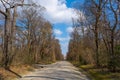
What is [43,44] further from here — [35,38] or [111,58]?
[111,58]

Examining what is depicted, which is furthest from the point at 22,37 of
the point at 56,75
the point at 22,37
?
the point at 56,75

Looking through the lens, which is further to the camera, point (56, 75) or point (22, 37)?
point (22, 37)

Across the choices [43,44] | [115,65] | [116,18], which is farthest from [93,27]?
[43,44]

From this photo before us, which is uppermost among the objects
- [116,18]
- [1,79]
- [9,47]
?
[116,18]

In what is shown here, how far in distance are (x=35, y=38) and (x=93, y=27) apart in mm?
27408

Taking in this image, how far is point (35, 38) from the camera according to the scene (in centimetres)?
6328

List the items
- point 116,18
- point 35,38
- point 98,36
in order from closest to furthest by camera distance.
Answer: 1. point 116,18
2. point 98,36
3. point 35,38

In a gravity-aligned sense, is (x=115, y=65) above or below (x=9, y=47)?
below

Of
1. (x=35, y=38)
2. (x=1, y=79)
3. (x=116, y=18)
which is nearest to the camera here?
(x=1, y=79)

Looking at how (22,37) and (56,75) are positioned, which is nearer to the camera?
(56,75)

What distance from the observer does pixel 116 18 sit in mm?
28625

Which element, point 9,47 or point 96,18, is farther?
point 96,18

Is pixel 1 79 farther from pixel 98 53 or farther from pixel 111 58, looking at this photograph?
pixel 98 53

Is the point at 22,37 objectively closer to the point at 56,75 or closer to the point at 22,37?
the point at 22,37
